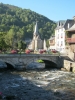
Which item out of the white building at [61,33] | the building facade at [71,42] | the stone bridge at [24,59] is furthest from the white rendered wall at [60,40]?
the stone bridge at [24,59]

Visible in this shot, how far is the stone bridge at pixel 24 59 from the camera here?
1828 inches

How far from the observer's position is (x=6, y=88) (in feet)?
92.9

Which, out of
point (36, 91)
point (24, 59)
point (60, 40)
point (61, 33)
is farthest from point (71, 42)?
point (36, 91)

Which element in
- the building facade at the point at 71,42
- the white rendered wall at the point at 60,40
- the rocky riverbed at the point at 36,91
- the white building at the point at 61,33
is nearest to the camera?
the rocky riverbed at the point at 36,91

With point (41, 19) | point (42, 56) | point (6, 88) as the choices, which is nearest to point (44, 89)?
point (6, 88)

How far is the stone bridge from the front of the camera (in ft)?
152

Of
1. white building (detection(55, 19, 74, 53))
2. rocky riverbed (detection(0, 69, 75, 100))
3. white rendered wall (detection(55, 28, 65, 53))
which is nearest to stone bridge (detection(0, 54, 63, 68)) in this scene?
rocky riverbed (detection(0, 69, 75, 100))

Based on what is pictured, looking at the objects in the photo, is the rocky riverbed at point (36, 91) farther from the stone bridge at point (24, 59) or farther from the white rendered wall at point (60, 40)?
the white rendered wall at point (60, 40)

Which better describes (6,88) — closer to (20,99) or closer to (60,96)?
(20,99)

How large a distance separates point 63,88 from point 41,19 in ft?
573

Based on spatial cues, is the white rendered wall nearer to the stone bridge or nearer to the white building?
the white building

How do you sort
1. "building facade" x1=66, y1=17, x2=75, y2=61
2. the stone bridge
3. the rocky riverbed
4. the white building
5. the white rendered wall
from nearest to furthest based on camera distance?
the rocky riverbed < the stone bridge < "building facade" x1=66, y1=17, x2=75, y2=61 < the white building < the white rendered wall

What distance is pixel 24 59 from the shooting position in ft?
160

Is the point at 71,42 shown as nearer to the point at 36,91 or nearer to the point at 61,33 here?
the point at 61,33
